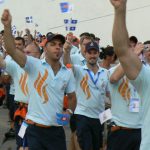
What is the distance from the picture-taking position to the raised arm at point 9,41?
183 inches

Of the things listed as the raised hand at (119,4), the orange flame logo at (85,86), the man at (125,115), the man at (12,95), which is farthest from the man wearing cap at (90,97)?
the raised hand at (119,4)

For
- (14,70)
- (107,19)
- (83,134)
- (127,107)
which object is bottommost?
(83,134)

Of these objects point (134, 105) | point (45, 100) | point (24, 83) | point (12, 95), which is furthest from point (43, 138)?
point (12, 95)

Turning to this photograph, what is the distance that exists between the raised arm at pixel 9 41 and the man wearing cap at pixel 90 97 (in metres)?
1.49

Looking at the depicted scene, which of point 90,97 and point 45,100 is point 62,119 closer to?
point 45,100

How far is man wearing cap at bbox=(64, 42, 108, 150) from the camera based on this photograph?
21.4ft

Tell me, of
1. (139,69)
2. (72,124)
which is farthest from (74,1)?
(139,69)

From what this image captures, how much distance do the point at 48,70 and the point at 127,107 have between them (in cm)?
100

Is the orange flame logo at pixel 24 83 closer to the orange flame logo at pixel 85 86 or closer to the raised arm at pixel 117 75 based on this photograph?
the orange flame logo at pixel 85 86

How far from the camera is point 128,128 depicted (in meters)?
5.57

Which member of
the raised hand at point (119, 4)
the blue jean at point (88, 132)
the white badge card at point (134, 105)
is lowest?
the blue jean at point (88, 132)

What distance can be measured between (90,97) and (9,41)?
1954 millimetres

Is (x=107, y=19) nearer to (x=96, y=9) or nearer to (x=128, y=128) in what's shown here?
(x=96, y=9)

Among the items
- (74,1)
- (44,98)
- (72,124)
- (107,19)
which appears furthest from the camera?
(74,1)
